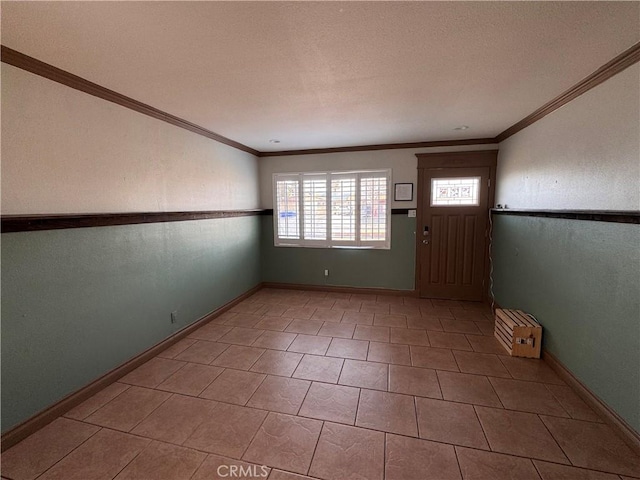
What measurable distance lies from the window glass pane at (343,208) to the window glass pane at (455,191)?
48.5 inches

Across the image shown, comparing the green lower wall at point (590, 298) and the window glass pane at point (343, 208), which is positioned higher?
the window glass pane at point (343, 208)

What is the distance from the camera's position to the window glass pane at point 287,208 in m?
4.88

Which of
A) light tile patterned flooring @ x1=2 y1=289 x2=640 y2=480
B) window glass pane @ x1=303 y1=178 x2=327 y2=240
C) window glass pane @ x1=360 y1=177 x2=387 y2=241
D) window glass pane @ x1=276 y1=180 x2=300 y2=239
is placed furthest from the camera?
window glass pane @ x1=276 y1=180 x2=300 y2=239

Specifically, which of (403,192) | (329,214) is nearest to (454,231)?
(403,192)

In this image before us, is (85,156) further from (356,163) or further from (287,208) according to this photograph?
(356,163)

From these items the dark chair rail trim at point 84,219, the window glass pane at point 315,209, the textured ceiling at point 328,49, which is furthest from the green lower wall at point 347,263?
the textured ceiling at point 328,49

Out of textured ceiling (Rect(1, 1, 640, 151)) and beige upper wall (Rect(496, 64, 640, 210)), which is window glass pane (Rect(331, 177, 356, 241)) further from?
beige upper wall (Rect(496, 64, 640, 210))

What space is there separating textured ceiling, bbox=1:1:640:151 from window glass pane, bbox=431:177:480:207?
142 cm

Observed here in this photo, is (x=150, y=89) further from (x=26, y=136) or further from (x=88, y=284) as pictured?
(x=88, y=284)

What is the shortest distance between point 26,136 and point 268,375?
8.02 ft

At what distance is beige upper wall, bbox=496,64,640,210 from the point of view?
1.79 meters

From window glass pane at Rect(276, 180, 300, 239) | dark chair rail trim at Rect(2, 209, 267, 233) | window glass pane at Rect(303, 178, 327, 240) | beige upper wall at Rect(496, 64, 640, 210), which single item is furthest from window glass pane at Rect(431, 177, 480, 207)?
dark chair rail trim at Rect(2, 209, 267, 233)

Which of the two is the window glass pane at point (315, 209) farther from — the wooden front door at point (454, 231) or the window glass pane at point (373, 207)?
the wooden front door at point (454, 231)

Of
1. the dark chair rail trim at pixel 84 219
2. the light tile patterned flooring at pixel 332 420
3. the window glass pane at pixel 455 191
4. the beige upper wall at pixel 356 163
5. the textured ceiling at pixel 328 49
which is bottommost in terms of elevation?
the light tile patterned flooring at pixel 332 420
